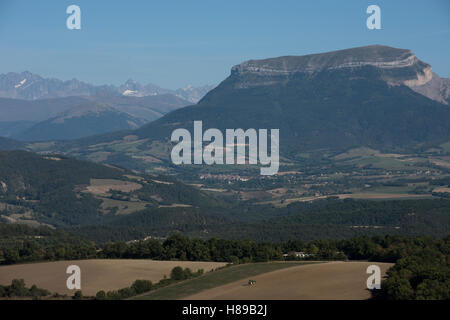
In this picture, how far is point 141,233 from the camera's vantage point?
170125 millimetres

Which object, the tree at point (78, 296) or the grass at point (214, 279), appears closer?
the tree at point (78, 296)

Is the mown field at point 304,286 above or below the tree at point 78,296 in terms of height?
above

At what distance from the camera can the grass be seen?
77.8 meters

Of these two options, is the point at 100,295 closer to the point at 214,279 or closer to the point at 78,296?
the point at 78,296

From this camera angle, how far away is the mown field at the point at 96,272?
85.9 metres

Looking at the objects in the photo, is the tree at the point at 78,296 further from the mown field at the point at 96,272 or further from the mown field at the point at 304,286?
the mown field at the point at 304,286

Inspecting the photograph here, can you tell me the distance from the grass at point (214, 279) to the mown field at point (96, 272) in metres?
4.61

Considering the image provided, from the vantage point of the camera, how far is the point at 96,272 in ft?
311

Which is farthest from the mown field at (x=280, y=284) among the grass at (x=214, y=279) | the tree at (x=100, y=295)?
the tree at (x=100, y=295)

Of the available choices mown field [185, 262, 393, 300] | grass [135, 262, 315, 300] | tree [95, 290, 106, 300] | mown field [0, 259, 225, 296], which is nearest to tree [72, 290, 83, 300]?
tree [95, 290, 106, 300]

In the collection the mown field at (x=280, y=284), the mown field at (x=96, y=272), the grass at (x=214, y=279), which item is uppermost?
the mown field at (x=280, y=284)

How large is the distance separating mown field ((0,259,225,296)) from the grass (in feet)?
15.1
